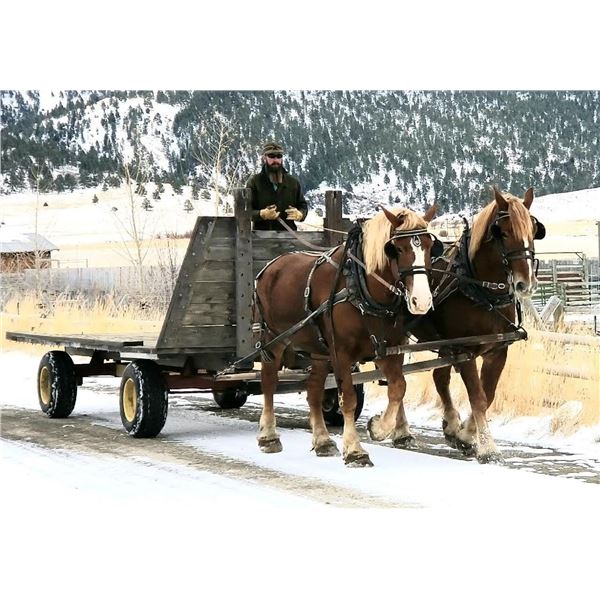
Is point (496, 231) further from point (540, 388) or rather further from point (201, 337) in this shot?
point (201, 337)

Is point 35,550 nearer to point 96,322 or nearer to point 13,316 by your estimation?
point 96,322

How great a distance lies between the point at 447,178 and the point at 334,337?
277 feet

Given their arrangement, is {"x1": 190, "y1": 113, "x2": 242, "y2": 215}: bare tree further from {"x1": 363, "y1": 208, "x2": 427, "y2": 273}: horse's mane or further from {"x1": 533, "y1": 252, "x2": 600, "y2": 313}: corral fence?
{"x1": 363, "y1": 208, "x2": 427, "y2": 273}: horse's mane

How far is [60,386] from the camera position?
12.9 meters

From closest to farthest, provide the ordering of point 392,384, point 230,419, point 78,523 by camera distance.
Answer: point 78,523 < point 392,384 < point 230,419

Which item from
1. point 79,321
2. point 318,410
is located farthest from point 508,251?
point 79,321

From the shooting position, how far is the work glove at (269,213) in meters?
11.2

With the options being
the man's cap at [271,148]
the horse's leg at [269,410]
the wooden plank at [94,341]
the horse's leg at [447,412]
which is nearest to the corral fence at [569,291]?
the wooden plank at [94,341]

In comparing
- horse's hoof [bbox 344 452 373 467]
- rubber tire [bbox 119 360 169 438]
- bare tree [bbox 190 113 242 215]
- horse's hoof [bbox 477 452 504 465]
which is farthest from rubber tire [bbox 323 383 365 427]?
bare tree [bbox 190 113 242 215]

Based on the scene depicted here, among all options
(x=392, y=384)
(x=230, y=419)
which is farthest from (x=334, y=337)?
(x=230, y=419)

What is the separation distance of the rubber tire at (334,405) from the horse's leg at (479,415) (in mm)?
2473

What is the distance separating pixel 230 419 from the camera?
12891mm

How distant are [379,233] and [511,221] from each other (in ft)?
3.49

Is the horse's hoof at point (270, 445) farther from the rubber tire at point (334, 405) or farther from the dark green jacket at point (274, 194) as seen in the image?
the dark green jacket at point (274, 194)
